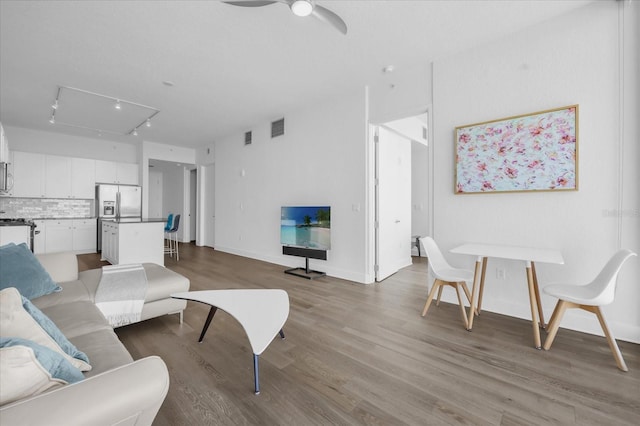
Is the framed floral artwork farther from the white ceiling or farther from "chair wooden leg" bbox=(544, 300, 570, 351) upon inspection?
"chair wooden leg" bbox=(544, 300, 570, 351)

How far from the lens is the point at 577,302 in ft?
6.90

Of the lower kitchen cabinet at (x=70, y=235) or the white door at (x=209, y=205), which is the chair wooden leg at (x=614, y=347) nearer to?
the white door at (x=209, y=205)

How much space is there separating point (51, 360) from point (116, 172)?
7866 millimetres

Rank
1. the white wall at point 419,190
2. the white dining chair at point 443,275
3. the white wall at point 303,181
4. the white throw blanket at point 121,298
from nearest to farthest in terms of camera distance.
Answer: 1. the white throw blanket at point 121,298
2. the white dining chair at point 443,275
3. the white wall at point 303,181
4. the white wall at point 419,190

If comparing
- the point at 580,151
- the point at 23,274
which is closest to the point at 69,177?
the point at 23,274

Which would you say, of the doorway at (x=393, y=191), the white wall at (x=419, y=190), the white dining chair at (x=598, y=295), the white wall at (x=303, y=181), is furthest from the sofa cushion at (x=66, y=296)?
the white wall at (x=419, y=190)

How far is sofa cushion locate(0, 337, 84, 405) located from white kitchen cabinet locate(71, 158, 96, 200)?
25.1ft

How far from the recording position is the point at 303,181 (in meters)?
4.97

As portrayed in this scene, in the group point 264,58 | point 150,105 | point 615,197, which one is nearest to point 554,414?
point 615,197

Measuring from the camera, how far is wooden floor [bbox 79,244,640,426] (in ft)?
5.09

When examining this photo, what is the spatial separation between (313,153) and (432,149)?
2.04 m

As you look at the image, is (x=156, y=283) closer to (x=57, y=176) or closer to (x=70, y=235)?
(x=70, y=235)

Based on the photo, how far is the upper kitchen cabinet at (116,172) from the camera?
7.01m

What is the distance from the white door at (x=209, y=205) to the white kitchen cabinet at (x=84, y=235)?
2552 millimetres
